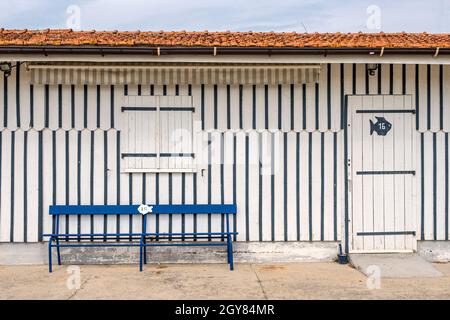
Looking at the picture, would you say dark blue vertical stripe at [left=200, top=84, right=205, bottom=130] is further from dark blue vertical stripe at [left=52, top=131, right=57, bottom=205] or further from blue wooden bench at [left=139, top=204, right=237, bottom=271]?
dark blue vertical stripe at [left=52, top=131, right=57, bottom=205]

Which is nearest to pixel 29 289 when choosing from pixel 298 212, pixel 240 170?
pixel 240 170

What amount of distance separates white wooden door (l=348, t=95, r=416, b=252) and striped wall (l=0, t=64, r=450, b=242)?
17 centimetres

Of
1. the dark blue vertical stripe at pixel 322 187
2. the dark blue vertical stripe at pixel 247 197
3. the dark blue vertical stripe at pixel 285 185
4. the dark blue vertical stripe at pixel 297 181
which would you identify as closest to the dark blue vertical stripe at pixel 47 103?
the dark blue vertical stripe at pixel 247 197

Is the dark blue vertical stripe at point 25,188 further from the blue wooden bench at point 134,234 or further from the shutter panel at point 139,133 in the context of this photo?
the shutter panel at point 139,133

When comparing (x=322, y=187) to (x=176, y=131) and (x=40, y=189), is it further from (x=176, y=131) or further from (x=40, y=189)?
(x=40, y=189)

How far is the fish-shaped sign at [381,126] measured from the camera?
7793 mm

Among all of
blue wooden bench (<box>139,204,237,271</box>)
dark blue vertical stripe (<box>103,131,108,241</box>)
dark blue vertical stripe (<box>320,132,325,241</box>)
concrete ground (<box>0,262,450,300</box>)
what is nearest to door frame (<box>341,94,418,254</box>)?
dark blue vertical stripe (<box>320,132,325,241</box>)

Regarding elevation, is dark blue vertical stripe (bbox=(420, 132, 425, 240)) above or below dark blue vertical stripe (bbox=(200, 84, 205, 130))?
below

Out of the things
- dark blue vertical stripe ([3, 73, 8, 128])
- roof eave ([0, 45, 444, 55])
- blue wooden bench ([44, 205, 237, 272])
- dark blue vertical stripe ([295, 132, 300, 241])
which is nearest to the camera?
roof eave ([0, 45, 444, 55])

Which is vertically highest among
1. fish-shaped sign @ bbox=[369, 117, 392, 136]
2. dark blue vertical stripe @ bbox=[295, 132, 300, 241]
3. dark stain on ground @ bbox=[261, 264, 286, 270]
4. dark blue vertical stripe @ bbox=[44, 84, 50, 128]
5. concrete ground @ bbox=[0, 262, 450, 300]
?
dark blue vertical stripe @ bbox=[44, 84, 50, 128]

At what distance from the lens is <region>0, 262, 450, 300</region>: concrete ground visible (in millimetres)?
5977

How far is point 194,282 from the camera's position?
6555mm
